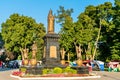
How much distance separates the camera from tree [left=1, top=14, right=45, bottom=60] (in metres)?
74.1

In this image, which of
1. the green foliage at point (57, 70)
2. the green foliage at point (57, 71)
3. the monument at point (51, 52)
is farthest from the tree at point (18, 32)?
the green foliage at point (57, 70)

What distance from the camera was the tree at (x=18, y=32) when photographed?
7406cm

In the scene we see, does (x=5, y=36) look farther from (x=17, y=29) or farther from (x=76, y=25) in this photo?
(x=76, y=25)

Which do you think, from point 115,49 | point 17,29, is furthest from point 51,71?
point 17,29

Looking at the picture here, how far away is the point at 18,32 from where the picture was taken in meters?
74.1

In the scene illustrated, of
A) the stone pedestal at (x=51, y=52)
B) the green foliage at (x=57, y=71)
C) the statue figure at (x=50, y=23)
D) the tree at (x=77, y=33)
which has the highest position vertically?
the tree at (x=77, y=33)

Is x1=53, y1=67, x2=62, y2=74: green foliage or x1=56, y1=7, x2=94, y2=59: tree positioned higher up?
x1=56, y1=7, x2=94, y2=59: tree

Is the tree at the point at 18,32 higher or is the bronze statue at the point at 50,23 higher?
the tree at the point at 18,32

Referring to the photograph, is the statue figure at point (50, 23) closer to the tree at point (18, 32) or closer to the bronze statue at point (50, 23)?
the bronze statue at point (50, 23)

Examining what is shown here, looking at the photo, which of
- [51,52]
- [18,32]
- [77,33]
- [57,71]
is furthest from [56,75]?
[18,32]

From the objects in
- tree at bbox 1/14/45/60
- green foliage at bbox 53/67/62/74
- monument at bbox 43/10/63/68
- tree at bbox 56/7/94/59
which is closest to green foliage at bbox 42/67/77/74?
green foliage at bbox 53/67/62/74

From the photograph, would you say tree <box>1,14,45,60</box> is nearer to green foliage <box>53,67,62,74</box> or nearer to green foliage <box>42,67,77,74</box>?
green foliage <box>42,67,77,74</box>

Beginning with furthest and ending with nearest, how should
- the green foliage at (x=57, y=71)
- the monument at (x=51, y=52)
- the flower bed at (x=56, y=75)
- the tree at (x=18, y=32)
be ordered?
the tree at (x=18, y=32) → the monument at (x=51, y=52) → the green foliage at (x=57, y=71) → the flower bed at (x=56, y=75)

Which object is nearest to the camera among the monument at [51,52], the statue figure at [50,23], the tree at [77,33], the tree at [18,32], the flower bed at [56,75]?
the flower bed at [56,75]
